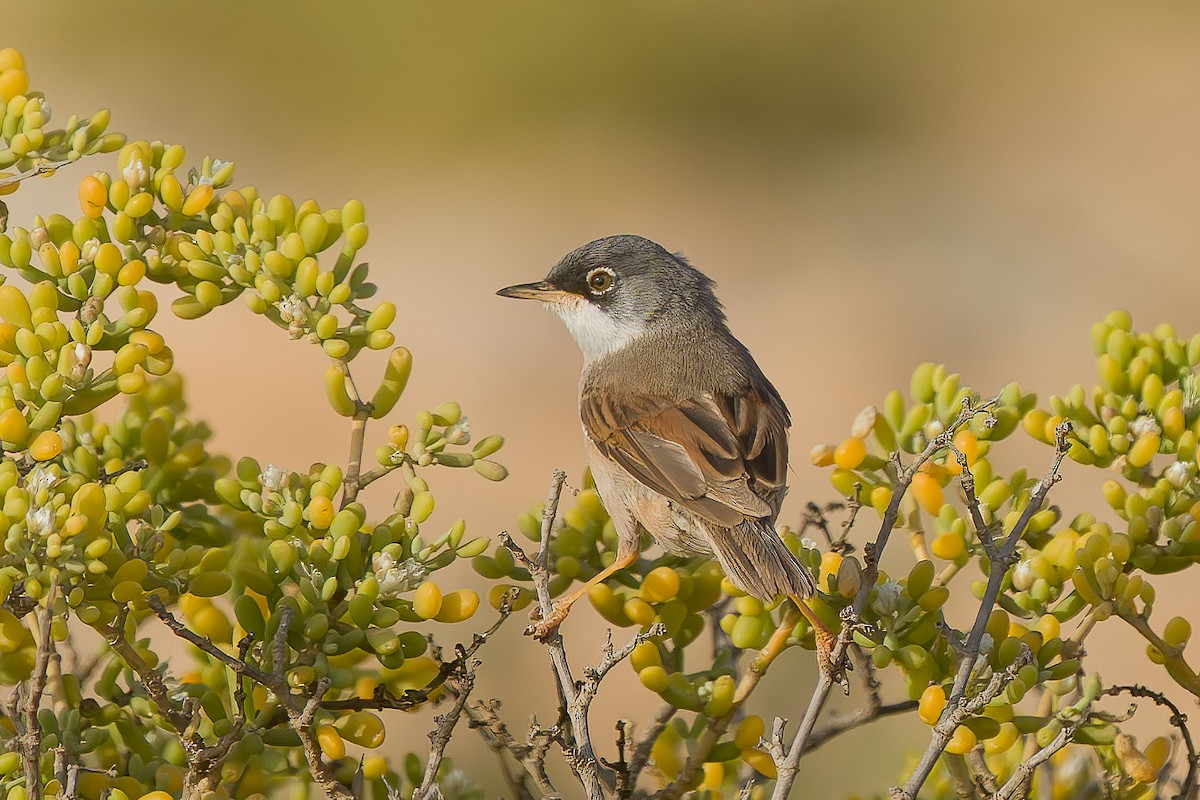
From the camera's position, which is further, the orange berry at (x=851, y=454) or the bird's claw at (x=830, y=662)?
the orange berry at (x=851, y=454)

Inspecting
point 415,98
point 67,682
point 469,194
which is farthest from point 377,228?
point 67,682

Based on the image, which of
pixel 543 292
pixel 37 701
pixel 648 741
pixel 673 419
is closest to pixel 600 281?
pixel 543 292

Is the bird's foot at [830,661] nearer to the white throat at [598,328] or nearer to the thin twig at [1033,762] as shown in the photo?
the thin twig at [1033,762]

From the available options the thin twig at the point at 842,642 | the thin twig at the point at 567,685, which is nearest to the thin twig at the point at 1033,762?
the thin twig at the point at 842,642

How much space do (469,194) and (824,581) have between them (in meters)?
12.5

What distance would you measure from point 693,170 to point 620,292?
10.7 meters

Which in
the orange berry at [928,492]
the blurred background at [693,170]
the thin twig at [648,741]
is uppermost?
the blurred background at [693,170]

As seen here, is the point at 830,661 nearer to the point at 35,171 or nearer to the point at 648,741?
the point at 648,741

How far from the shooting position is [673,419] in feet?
12.2

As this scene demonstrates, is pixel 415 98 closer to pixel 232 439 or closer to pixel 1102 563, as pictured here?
pixel 232 439

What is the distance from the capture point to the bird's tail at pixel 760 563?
8.27ft

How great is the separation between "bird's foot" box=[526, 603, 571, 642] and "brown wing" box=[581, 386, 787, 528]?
0.47 m

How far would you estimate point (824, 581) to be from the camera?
2.56 metres

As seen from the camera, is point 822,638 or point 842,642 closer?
point 842,642
